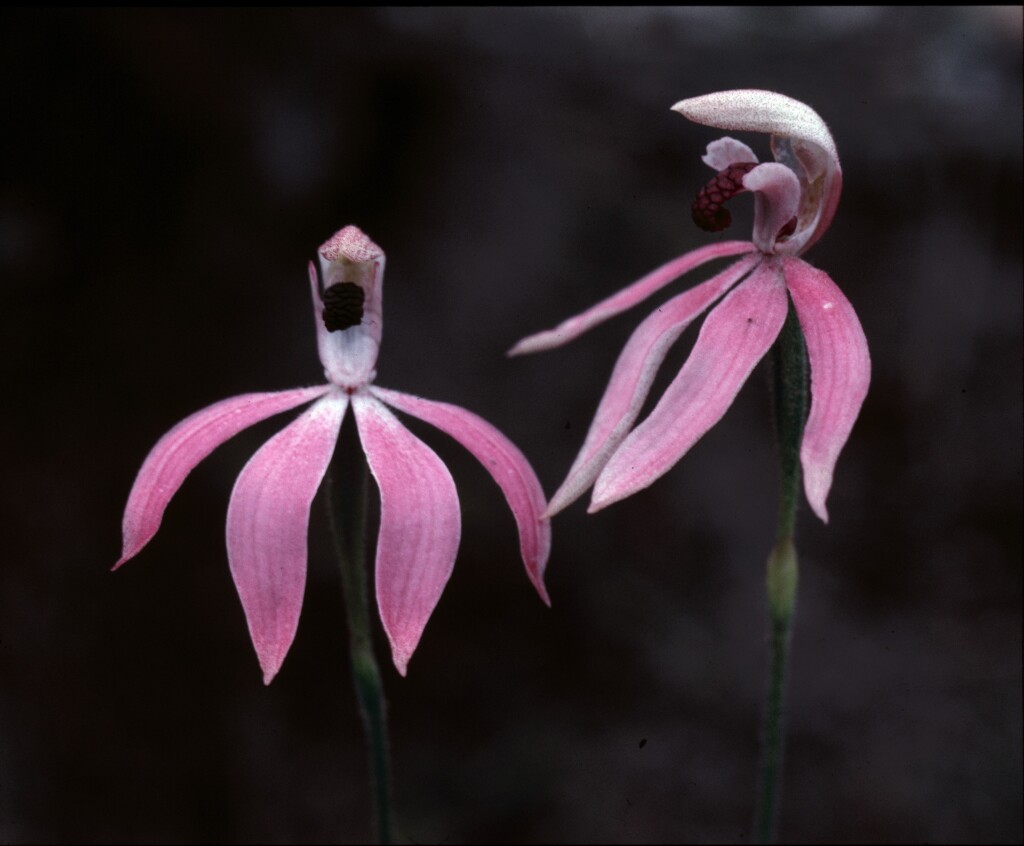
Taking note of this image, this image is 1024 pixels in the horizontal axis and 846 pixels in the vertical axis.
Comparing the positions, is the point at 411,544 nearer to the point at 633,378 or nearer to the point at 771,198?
the point at 633,378

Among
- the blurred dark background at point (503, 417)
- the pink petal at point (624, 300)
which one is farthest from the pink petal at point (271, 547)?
the blurred dark background at point (503, 417)

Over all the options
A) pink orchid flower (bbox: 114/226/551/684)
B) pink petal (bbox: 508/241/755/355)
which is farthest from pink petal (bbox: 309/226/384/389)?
pink petal (bbox: 508/241/755/355)

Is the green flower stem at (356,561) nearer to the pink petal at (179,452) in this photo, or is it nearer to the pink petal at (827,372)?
the pink petal at (179,452)

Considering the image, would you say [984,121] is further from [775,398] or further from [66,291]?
[66,291]

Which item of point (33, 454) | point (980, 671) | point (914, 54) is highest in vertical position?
point (914, 54)

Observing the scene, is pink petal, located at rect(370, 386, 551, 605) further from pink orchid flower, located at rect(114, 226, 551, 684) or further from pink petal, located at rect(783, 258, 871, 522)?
pink petal, located at rect(783, 258, 871, 522)

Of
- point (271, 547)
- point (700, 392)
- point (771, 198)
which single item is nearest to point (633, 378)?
point (700, 392)

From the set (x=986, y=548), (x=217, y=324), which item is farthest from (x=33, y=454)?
(x=986, y=548)
